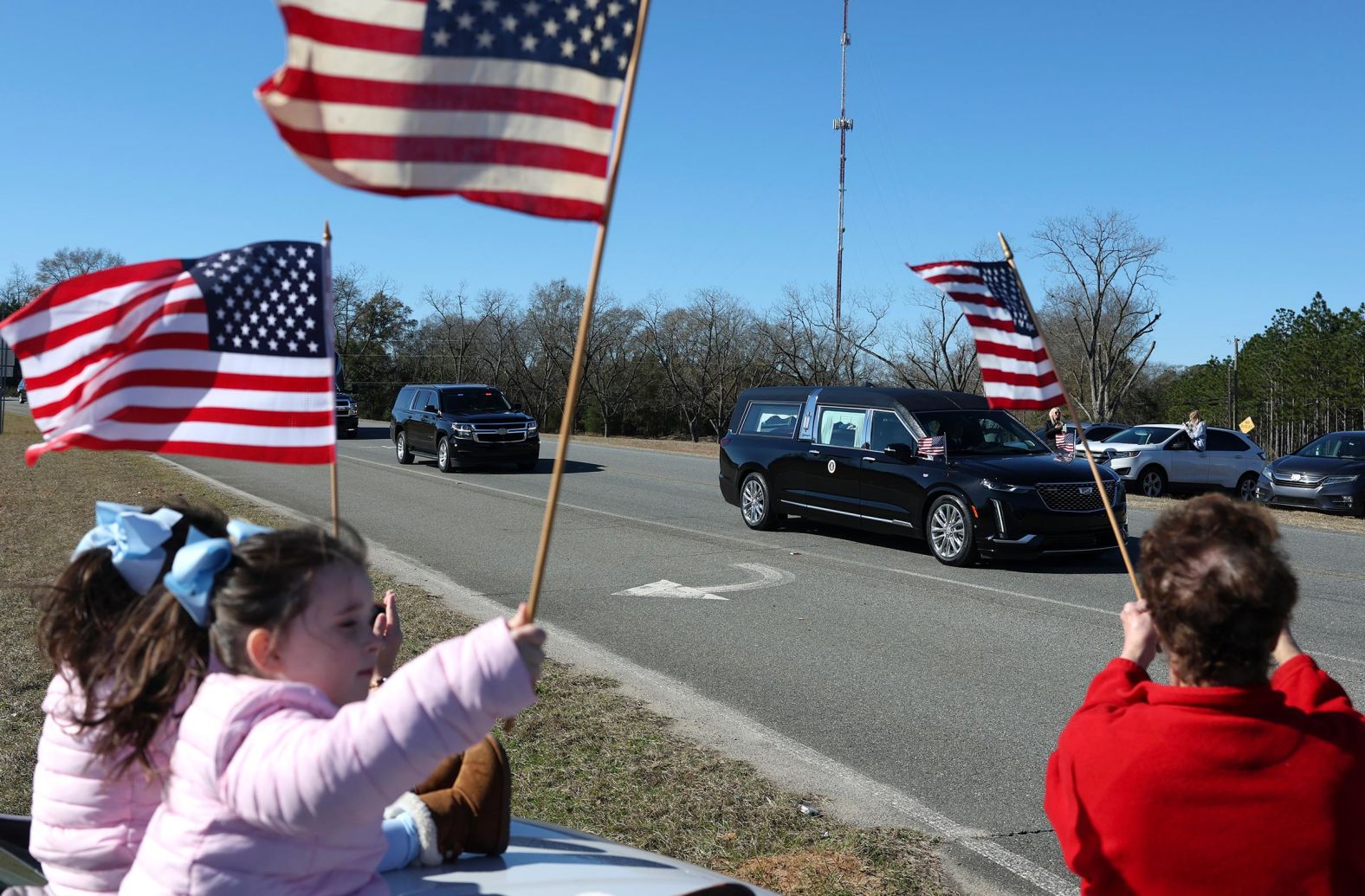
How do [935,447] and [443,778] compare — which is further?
[935,447]

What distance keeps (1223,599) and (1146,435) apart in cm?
2269

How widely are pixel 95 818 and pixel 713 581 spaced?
350 inches

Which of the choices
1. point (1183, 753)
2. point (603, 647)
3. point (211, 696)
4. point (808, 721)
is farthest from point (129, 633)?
point (603, 647)

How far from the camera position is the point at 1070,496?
12023mm

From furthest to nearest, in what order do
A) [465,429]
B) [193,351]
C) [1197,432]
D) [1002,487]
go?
[465,429] < [1197,432] < [1002,487] < [193,351]

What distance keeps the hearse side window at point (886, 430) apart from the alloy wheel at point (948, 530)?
3.53 ft

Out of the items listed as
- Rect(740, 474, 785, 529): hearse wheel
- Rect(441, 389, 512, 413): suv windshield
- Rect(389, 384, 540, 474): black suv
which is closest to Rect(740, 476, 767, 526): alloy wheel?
Rect(740, 474, 785, 529): hearse wheel

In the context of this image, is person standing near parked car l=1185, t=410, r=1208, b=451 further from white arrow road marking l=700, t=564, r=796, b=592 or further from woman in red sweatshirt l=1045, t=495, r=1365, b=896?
woman in red sweatshirt l=1045, t=495, r=1365, b=896

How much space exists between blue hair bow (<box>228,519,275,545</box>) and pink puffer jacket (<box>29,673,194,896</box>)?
16.0 inches

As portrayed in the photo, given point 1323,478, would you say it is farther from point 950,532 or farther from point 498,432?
point 498,432

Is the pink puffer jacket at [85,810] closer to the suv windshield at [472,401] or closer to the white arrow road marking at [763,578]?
the white arrow road marking at [763,578]

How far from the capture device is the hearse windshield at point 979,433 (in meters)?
12.9

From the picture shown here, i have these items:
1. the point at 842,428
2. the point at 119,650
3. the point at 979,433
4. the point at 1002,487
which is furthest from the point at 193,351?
the point at 842,428

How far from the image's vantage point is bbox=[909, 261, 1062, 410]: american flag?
4418 millimetres
